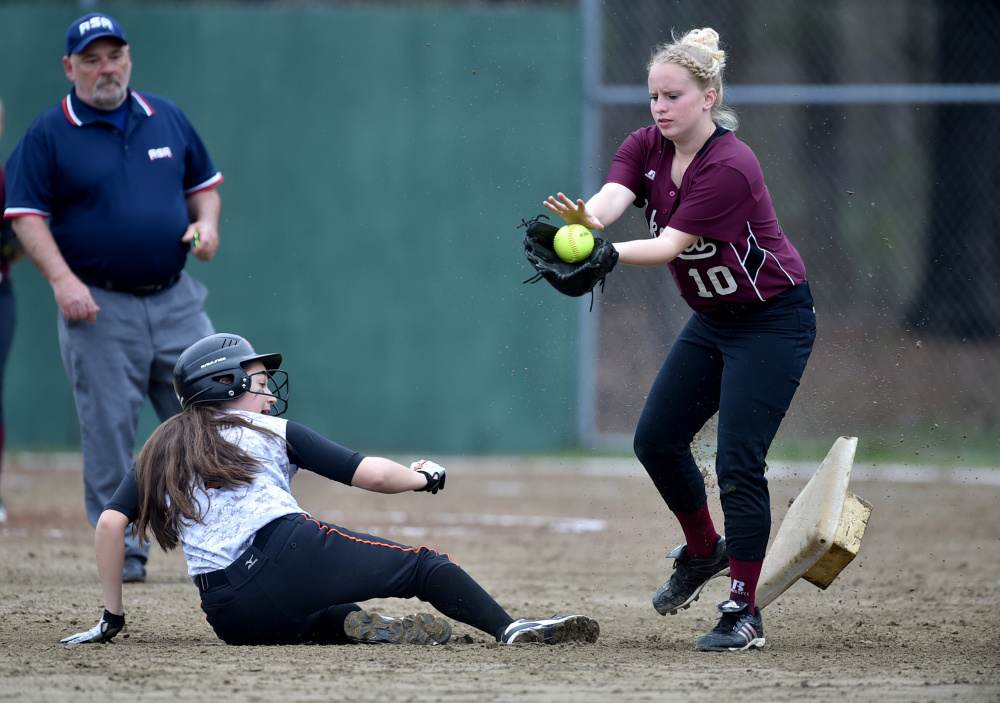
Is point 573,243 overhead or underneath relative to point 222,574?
overhead

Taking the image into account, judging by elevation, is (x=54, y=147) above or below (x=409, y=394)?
above

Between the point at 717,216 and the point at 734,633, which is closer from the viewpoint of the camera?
the point at 717,216

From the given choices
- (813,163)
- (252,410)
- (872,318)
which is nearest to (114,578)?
(252,410)

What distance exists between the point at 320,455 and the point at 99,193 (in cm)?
212

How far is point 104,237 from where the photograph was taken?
5012 mm

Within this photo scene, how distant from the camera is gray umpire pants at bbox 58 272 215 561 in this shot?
16.5ft

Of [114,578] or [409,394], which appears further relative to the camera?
[409,394]

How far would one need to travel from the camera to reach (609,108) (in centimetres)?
977

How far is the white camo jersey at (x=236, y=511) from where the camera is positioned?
3605mm

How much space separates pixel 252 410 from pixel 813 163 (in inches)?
374

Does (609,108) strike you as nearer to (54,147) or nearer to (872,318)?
(872,318)

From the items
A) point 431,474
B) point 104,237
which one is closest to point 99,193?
point 104,237

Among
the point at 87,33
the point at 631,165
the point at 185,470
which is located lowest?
the point at 185,470

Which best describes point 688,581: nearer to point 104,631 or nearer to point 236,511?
point 236,511
